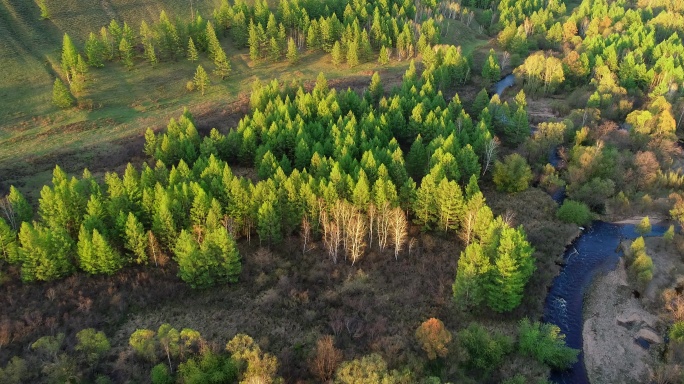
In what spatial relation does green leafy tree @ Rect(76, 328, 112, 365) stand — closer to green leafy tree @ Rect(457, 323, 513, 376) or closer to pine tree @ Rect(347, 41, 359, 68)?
green leafy tree @ Rect(457, 323, 513, 376)

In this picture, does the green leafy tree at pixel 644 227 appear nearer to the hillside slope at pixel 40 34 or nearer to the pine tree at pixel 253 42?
the pine tree at pixel 253 42

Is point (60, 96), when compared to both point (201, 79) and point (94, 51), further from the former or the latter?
point (201, 79)

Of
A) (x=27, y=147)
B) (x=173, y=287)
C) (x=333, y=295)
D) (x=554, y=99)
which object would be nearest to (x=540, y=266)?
(x=333, y=295)

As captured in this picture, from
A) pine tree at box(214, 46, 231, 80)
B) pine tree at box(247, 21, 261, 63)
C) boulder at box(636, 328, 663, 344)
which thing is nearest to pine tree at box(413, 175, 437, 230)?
boulder at box(636, 328, 663, 344)

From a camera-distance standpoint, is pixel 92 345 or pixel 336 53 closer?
pixel 92 345

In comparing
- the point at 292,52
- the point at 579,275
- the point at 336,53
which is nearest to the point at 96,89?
the point at 292,52

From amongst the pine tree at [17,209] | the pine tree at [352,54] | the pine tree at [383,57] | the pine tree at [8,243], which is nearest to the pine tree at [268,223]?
the pine tree at [8,243]
